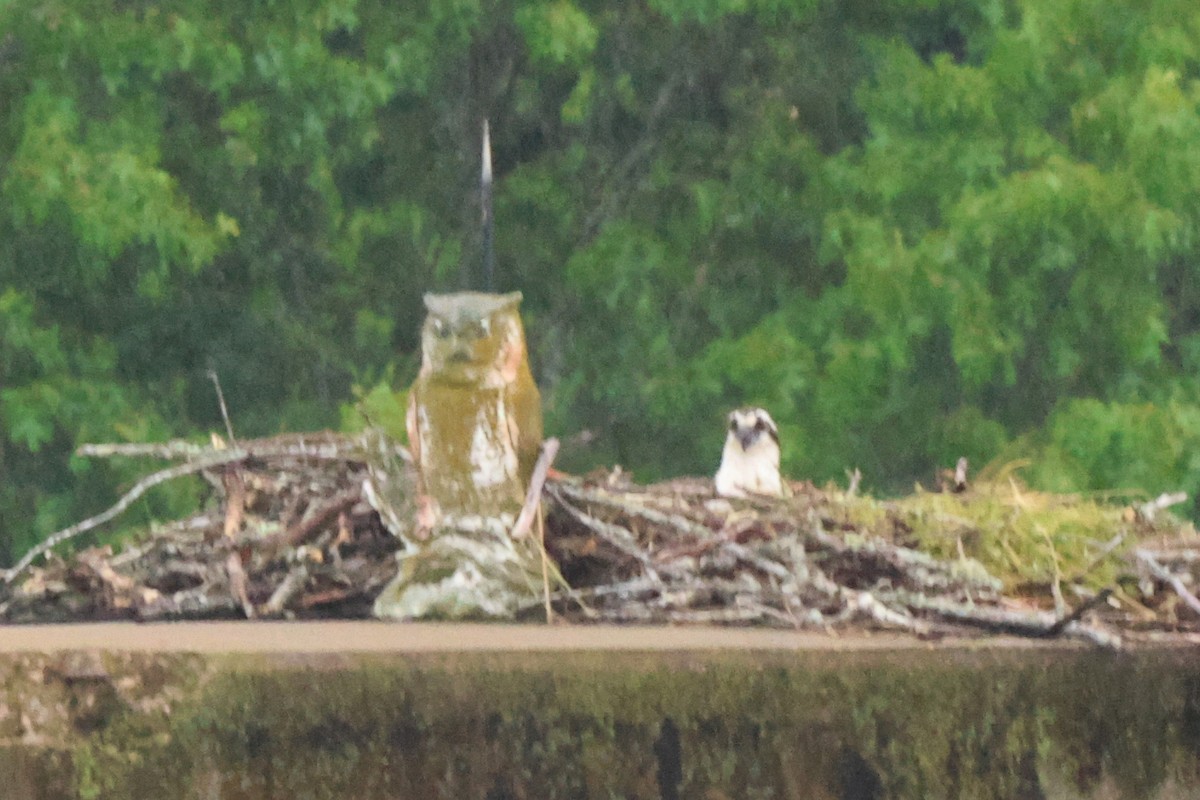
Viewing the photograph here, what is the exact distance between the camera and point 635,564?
2.18 m

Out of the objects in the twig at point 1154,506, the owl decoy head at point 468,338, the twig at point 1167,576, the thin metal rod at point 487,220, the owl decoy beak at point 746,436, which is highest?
the thin metal rod at point 487,220

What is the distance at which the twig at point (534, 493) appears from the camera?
82.9 inches

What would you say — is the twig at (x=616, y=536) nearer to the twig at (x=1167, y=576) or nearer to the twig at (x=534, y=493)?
the twig at (x=534, y=493)

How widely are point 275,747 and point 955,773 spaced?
77 cm

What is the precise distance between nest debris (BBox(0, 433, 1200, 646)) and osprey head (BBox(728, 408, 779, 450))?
0.43 meters

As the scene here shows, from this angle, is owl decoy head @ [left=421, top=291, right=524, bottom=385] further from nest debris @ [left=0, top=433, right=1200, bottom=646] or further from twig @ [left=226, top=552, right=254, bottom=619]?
twig @ [left=226, top=552, right=254, bottom=619]

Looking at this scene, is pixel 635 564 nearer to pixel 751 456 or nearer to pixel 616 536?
pixel 616 536

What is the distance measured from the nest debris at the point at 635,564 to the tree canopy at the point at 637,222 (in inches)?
135

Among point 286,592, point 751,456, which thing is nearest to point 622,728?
point 286,592

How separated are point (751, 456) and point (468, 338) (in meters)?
0.91

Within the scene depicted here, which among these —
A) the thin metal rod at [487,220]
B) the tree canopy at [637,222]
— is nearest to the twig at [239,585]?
the thin metal rod at [487,220]

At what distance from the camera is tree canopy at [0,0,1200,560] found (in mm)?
6324

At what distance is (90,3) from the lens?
6879mm

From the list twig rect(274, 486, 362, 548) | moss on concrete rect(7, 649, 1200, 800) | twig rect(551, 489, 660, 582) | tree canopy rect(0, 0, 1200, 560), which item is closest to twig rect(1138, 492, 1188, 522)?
moss on concrete rect(7, 649, 1200, 800)
